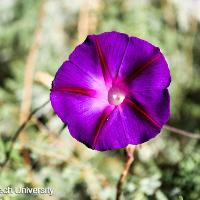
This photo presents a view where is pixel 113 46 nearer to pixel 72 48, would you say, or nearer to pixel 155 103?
pixel 155 103

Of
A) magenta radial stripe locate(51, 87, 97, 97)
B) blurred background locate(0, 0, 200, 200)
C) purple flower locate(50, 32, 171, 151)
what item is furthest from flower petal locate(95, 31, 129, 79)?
blurred background locate(0, 0, 200, 200)

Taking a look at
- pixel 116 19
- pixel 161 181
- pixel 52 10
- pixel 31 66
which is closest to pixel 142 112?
pixel 161 181

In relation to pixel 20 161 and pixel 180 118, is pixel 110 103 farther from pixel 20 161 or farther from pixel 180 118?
pixel 180 118

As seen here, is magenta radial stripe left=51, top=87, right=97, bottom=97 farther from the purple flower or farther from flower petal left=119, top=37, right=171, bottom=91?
flower petal left=119, top=37, right=171, bottom=91

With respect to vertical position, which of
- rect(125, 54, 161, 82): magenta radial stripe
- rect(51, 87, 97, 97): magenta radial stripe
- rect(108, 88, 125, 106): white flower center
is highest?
rect(125, 54, 161, 82): magenta radial stripe

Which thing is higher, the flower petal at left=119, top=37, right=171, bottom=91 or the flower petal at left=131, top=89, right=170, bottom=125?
the flower petal at left=119, top=37, right=171, bottom=91

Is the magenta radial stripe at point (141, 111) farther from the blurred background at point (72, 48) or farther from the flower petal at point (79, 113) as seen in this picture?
the blurred background at point (72, 48)

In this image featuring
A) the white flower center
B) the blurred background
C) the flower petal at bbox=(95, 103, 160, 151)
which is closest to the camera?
the flower petal at bbox=(95, 103, 160, 151)
